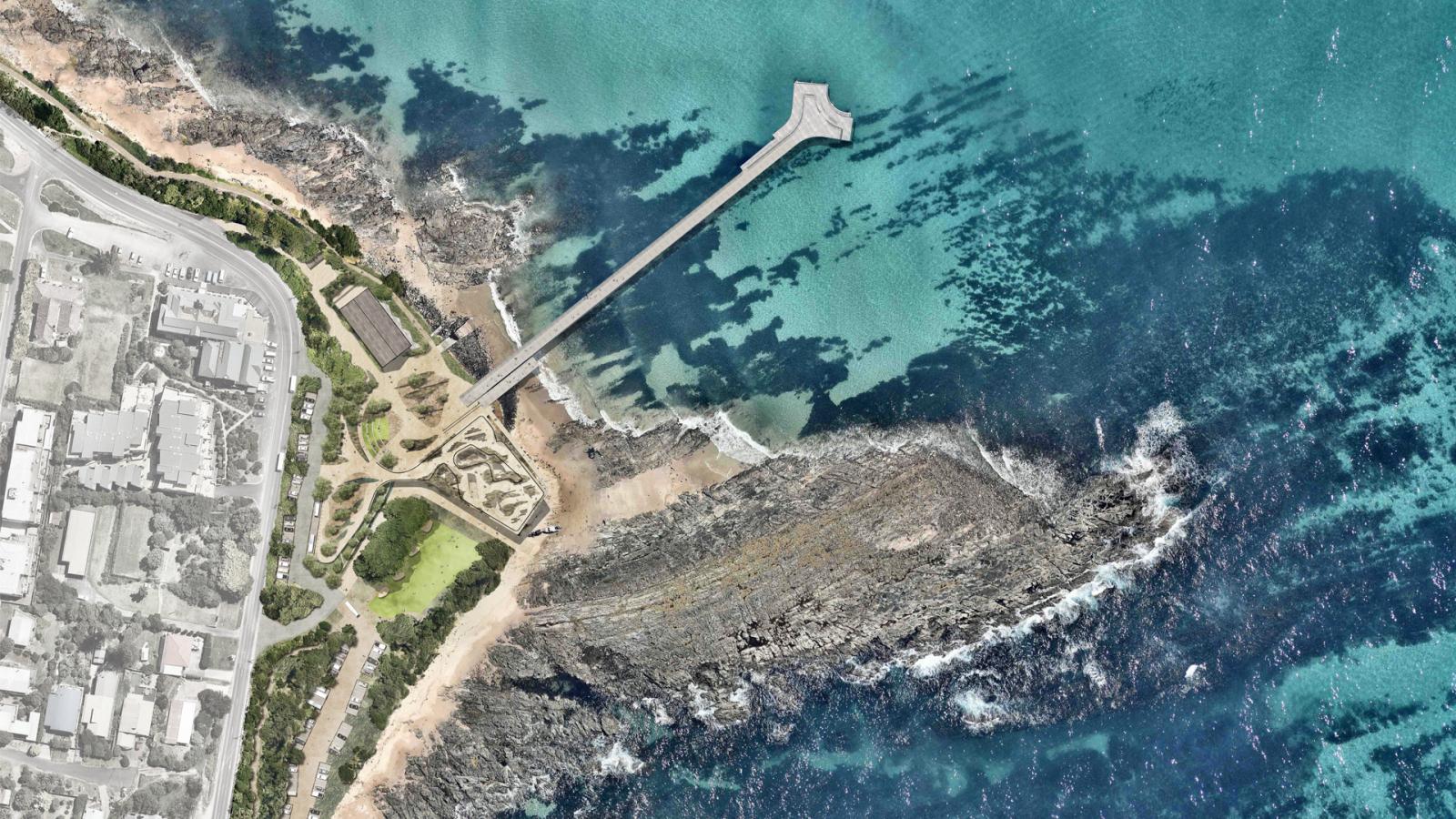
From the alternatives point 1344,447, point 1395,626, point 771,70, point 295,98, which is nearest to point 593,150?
point 771,70

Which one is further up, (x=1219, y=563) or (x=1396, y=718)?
(x=1219, y=563)

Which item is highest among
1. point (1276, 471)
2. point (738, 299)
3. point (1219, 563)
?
point (738, 299)

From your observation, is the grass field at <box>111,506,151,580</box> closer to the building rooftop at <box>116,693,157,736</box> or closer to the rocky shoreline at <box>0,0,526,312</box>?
the building rooftop at <box>116,693,157,736</box>

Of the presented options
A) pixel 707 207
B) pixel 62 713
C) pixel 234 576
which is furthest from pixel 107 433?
pixel 707 207

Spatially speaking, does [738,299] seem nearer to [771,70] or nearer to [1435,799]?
[771,70]

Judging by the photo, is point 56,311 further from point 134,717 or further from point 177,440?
point 134,717

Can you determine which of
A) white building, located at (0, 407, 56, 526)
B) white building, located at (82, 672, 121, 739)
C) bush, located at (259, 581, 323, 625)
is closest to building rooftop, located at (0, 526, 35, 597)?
white building, located at (0, 407, 56, 526)
